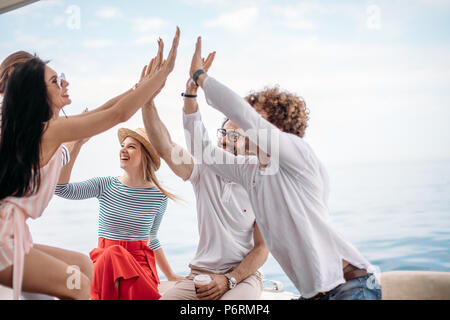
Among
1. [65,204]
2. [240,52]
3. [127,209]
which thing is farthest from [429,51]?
[65,204]

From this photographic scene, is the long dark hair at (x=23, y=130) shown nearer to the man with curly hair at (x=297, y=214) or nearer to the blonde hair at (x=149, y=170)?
the blonde hair at (x=149, y=170)

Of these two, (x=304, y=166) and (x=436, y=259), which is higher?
(x=304, y=166)

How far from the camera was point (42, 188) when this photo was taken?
1.68m

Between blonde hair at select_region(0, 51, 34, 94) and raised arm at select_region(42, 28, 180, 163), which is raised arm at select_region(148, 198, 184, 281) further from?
blonde hair at select_region(0, 51, 34, 94)

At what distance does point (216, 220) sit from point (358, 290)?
626 mm

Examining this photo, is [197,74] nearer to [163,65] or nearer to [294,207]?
[163,65]

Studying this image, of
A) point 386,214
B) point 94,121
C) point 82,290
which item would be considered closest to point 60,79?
point 94,121

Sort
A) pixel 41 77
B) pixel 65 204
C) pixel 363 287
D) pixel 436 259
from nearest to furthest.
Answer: pixel 363 287 < pixel 41 77 < pixel 436 259 < pixel 65 204

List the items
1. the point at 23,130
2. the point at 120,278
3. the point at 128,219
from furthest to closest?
1. the point at 128,219
2. the point at 120,278
3. the point at 23,130

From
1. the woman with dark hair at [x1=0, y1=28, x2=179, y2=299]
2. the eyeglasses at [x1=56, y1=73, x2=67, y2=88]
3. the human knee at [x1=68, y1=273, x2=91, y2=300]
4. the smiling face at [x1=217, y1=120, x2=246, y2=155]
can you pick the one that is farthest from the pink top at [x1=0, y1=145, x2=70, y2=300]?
the smiling face at [x1=217, y1=120, x2=246, y2=155]

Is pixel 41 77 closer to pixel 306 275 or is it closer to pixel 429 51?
pixel 306 275

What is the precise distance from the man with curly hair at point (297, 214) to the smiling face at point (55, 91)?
0.69 meters

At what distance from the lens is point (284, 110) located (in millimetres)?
1656

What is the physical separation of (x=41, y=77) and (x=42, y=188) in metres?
0.47
